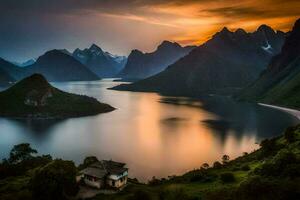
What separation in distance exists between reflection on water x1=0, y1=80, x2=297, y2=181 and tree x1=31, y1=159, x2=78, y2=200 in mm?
27044

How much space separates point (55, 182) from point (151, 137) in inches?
3117

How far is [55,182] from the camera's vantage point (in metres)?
53.9

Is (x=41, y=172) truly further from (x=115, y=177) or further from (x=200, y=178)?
(x=200, y=178)

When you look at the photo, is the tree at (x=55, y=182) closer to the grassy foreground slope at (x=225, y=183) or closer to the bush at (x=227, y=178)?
the grassy foreground slope at (x=225, y=183)

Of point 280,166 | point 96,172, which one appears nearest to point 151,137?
point 96,172

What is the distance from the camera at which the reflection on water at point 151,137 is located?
98.0 m

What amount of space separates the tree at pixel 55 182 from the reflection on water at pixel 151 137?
27.0 metres

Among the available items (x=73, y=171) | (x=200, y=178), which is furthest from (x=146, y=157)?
(x=73, y=171)

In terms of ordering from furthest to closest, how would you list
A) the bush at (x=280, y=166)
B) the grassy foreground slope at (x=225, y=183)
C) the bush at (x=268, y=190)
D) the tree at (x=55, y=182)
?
the tree at (x=55, y=182) → the bush at (x=280, y=166) → the grassy foreground slope at (x=225, y=183) → the bush at (x=268, y=190)

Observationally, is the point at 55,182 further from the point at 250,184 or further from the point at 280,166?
the point at 280,166

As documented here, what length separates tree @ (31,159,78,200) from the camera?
52781 millimetres

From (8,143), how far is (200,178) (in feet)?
280

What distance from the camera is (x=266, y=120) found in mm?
174500

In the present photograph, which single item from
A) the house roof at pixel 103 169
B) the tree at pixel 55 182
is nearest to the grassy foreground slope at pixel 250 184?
the house roof at pixel 103 169
